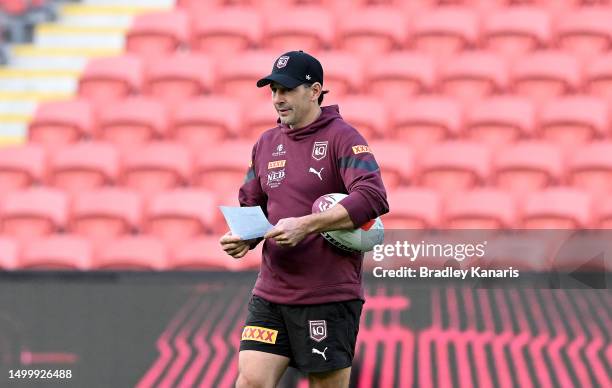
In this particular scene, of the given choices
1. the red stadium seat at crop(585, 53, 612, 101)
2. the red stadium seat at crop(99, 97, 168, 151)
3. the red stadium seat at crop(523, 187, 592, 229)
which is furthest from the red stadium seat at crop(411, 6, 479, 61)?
the red stadium seat at crop(99, 97, 168, 151)

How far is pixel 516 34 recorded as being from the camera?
7.45 m

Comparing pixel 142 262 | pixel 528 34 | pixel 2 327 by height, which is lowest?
pixel 142 262

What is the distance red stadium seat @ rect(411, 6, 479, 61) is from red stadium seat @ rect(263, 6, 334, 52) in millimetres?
623

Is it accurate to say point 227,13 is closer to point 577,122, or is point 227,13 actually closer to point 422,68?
point 422,68

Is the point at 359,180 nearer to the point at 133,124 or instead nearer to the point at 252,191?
the point at 252,191

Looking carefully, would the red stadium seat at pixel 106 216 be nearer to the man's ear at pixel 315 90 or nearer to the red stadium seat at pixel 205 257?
the red stadium seat at pixel 205 257

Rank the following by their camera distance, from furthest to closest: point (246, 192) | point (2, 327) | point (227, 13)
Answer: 1. point (227, 13)
2. point (2, 327)
3. point (246, 192)

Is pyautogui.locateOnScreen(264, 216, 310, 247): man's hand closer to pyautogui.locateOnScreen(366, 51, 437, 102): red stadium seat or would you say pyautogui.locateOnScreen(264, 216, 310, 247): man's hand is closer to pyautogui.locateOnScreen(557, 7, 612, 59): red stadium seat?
pyautogui.locateOnScreen(366, 51, 437, 102): red stadium seat

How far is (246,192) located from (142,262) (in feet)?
9.20

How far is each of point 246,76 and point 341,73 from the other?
0.65m

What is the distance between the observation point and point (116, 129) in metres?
7.12

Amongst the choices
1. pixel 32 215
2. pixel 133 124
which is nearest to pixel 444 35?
pixel 133 124

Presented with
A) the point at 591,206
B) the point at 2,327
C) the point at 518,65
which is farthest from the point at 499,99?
the point at 2,327

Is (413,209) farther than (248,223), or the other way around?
(413,209)
